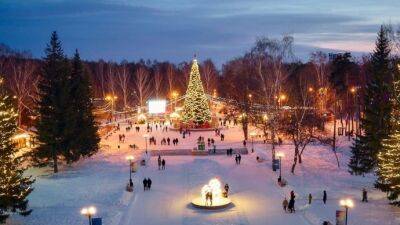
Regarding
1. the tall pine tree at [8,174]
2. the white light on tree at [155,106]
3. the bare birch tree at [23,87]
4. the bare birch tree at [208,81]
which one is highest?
the bare birch tree at [208,81]

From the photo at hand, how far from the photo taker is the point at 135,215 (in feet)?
90.3

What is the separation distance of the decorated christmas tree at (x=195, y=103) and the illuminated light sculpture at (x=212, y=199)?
34610 millimetres

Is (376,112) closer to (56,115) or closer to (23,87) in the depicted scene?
(56,115)

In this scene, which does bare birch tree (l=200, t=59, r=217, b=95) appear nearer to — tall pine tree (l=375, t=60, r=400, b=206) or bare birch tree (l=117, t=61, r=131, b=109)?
bare birch tree (l=117, t=61, r=131, b=109)


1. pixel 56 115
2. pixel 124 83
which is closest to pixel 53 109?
pixel 56 115

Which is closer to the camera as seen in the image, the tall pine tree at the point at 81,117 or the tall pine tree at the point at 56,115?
the tall pine tree at the point at 56,115

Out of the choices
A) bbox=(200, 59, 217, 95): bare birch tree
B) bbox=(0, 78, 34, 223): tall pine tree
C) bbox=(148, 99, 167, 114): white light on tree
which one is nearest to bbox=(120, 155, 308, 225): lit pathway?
bbox=(0, 78, 34, 223): tall pine tree

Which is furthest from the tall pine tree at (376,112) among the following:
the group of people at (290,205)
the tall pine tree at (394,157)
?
the group of people at (290,205)

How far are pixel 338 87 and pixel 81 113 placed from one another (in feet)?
115

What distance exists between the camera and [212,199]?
1174 inches

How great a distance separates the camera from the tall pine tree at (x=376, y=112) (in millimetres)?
33156

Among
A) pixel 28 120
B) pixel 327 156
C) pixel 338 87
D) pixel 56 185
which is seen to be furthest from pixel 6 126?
pixel 338 87

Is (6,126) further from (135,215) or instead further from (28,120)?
(28,120)

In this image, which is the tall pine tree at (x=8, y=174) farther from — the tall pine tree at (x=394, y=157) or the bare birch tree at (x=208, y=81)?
the bare birch tree at (x=208, y=81)
